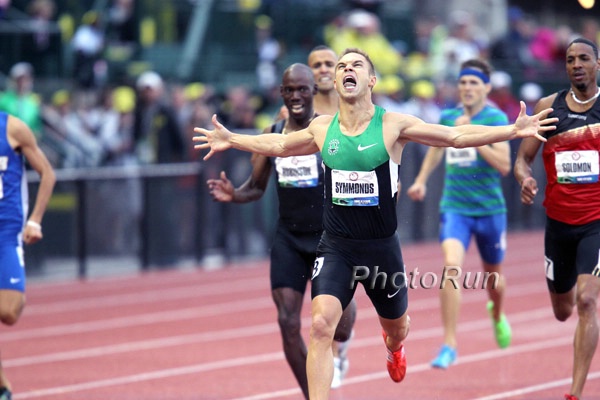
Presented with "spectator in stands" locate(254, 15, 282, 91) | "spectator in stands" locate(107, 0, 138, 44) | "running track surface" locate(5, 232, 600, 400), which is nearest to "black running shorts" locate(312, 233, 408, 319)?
"running track surface" locate(5, 232, 600, 400)

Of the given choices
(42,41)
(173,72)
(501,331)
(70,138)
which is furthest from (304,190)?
(173,72)

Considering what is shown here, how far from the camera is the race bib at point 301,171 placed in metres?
8.69

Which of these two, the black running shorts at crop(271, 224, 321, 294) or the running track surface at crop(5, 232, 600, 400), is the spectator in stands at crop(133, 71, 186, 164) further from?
the black running shorts at crop(271, 224, 321, 294)

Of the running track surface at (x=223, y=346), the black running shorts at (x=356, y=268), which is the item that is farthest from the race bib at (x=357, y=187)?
the running track surface at (x=223, y=346)

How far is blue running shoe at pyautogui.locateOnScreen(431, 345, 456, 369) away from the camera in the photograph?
10359 millimetres

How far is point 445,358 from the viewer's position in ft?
34.0

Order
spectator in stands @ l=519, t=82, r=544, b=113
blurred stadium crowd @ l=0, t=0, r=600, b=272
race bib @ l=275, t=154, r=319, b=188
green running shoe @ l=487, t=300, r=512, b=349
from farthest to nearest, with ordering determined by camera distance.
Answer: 1. spectator in stands @ l=519, t=82, r=544, b=113
2. blurred stadium crowd @ l=0, t=0, r=600, b=272
3. green running shoe @ l=487, t=300, r=512, b=349
4. race bib @ l=275, t=154, r=319, b=188

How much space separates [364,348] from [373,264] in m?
4.24

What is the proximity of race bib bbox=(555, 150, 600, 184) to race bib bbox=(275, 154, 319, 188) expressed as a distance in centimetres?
167

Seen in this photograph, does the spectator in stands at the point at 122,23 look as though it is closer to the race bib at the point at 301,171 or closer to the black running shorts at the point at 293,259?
the race bib at the point at 301,171

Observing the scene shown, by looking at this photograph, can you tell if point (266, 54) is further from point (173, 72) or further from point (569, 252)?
point (569, 252)

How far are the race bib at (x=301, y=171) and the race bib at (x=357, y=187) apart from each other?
1.10 meters

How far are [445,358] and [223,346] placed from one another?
2.62 metres

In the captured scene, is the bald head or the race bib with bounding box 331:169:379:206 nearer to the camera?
the race bib with bounding box 331:169:379:206
